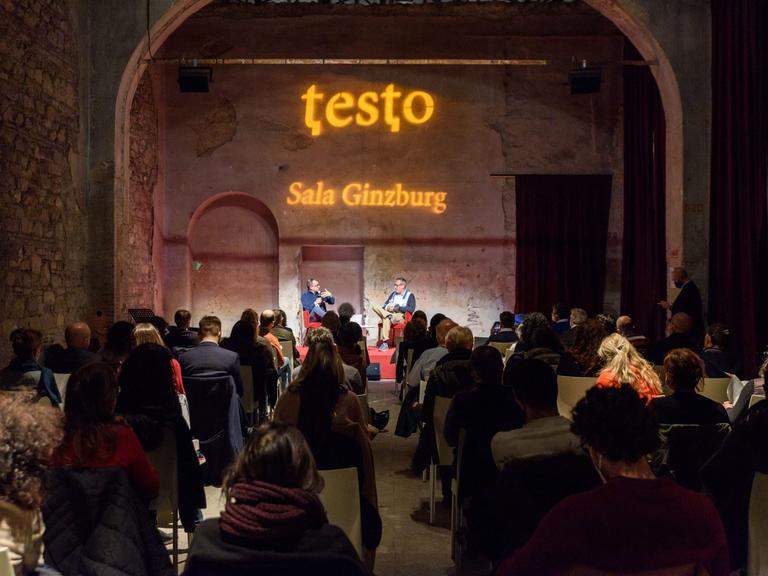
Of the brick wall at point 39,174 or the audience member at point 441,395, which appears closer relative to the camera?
the audience member at point 441,395

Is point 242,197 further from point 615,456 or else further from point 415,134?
point 615,456

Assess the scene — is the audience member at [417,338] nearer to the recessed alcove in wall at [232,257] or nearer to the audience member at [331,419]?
the audience member at [331,419]

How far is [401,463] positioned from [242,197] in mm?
8922

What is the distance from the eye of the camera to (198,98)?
1375 cm

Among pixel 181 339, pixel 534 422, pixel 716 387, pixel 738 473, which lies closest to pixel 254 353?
pixel 181 339

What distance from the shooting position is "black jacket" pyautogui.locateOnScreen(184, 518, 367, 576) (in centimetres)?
164

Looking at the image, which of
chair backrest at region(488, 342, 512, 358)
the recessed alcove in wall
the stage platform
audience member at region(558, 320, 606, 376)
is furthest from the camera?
the recessed alcove in wall

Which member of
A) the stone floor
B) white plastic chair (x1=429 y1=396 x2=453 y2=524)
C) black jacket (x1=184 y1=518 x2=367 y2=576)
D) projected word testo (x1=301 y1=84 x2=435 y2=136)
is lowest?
the stone floor

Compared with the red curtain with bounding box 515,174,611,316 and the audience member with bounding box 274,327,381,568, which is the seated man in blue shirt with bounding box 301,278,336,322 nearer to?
the red curtain with bounding box 515,174,611,316

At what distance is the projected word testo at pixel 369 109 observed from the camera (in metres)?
13.9

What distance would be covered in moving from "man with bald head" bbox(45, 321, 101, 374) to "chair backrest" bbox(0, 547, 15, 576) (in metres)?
3.31

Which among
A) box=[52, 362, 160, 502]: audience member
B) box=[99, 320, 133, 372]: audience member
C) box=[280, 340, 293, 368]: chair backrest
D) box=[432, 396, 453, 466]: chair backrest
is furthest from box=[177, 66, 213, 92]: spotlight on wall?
box=[52, 362, 160, 502]: audience member

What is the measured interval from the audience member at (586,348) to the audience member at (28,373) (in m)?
2.88

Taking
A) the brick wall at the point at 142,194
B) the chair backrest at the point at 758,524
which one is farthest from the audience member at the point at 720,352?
the brick wall at the point at 142,194
